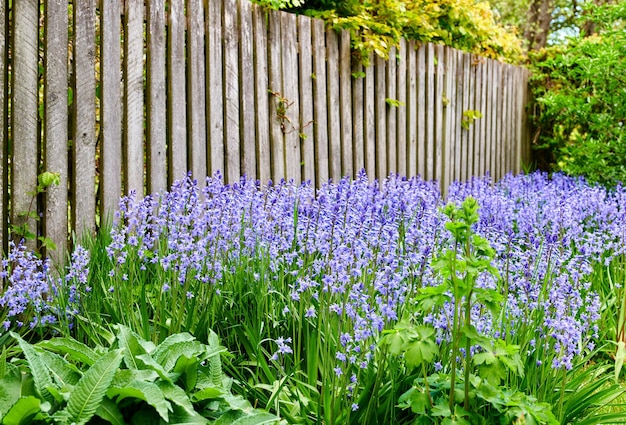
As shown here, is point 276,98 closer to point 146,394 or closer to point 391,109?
point 391,109

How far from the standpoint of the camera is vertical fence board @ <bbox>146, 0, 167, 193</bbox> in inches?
170

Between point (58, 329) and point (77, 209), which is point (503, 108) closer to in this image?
point (77, 209)

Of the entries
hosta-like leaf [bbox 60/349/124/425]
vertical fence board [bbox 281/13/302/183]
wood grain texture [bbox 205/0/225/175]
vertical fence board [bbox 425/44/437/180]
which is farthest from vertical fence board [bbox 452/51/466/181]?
hosta-like leaf [bbox 60/349/124/425]

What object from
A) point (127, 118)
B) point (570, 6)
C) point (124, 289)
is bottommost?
point (124, 289)

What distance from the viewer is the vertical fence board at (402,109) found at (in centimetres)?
687

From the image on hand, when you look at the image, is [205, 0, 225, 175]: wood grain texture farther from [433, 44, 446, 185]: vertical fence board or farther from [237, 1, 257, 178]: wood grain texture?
[433, 44, 446, 185]: vertical fence board

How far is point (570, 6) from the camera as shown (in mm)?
19312

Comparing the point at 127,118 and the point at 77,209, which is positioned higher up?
the point at 127,118

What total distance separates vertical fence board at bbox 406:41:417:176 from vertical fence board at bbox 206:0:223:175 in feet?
8.87

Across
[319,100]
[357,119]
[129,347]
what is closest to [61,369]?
[129,347]

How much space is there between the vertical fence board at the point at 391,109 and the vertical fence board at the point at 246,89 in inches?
77.4

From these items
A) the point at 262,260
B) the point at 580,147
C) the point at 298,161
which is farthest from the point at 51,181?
the point at 580,147

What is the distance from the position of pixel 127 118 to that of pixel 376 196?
159cm

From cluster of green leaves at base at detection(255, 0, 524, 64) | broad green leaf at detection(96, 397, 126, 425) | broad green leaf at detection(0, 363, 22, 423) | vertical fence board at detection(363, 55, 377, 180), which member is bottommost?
broad green leaf at detection(96, 397, 126, 425)
